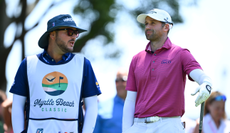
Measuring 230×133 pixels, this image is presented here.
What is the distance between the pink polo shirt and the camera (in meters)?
4.68

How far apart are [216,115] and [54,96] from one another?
391cm

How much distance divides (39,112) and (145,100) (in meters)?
1.32

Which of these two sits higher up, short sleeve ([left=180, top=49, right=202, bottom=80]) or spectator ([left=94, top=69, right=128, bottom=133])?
short sleeve ([left=180, top=49, right=202, bottom=80])

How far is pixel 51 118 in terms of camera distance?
4691 millimetres

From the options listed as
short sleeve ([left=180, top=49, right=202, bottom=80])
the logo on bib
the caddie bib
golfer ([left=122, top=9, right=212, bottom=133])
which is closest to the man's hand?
golfer ([left=122, top=9, right=212, bottom=133])

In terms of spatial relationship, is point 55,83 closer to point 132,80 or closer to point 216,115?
point 132,80

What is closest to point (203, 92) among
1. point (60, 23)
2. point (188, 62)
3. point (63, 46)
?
point (188, 62)

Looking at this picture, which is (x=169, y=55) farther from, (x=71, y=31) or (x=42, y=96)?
(x=42, y=96)

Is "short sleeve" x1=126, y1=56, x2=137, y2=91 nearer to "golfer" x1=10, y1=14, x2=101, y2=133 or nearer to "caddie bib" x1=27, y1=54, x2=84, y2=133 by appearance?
"golfer" x1=10, y1=14, x2=101, y2=133

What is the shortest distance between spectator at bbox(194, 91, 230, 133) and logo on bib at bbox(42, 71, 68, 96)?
3.61 metres

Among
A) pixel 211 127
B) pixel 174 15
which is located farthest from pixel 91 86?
pixel 174 15

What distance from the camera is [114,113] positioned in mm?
7195

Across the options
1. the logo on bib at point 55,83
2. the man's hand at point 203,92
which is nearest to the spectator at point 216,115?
the man's hand at point 203,92

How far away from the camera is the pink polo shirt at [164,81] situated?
4.68 metres
